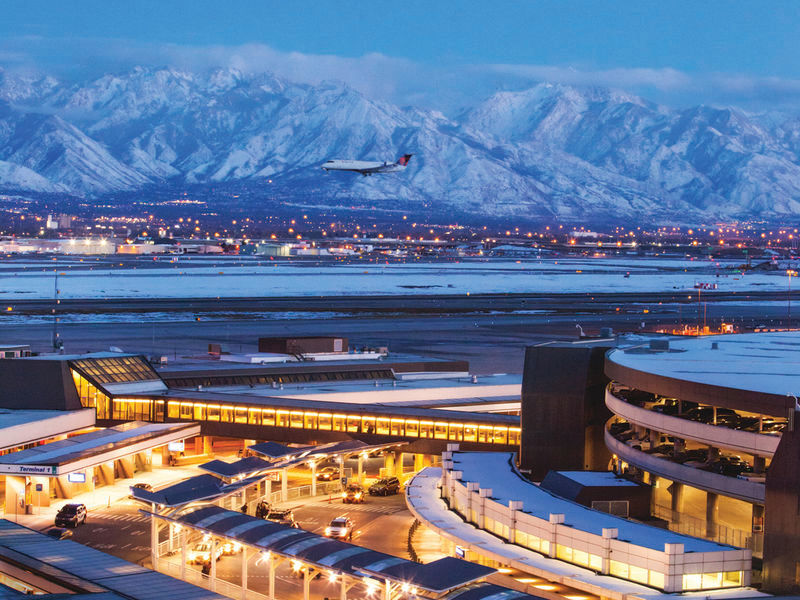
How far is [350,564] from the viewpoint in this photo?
29.4m

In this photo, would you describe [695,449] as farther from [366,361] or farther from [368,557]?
[366,361]

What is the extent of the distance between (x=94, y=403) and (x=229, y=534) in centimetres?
2619

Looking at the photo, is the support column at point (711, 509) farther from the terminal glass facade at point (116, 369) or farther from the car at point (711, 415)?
the terminal glass facade at point (116, 369)

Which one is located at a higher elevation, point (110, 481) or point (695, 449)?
point (695, 449)

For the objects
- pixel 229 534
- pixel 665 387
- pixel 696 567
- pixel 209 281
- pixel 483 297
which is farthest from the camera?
pixel 209 281

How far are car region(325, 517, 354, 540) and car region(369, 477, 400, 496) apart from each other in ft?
23.7

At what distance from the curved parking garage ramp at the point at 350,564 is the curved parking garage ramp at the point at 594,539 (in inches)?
136

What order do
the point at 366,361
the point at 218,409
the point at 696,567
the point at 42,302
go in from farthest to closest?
1. the point at 42,302
2. the point at 366,361
3. the point at 218,409
4. the point at 696,567

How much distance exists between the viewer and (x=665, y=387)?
37094mm

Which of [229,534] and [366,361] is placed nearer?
[229,534]

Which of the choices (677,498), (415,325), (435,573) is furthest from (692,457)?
(415,325)

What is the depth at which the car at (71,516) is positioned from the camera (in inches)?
1615

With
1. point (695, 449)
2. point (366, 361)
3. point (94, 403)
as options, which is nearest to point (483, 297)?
point (366, 361)

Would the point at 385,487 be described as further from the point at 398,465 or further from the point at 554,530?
the point at 554,530
